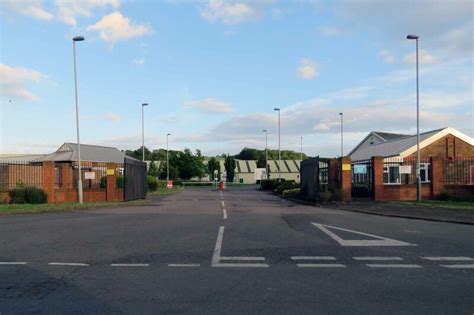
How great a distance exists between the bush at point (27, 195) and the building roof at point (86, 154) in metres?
25.4

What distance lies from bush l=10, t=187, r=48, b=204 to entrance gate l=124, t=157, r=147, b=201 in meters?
5.10

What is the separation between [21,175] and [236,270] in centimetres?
2360

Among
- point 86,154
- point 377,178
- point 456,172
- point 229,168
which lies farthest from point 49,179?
point 229,168

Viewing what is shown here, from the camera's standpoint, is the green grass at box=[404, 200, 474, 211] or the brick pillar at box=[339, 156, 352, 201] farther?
the brick pillar at box=[339, 156, 352, 201]

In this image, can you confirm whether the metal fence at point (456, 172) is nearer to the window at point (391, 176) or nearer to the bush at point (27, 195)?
the window at point (391, 176)

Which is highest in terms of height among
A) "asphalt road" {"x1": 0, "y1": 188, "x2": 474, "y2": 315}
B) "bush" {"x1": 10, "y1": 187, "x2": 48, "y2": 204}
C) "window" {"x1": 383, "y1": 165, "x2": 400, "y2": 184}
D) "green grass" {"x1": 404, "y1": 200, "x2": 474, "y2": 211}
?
"window" {"x1": 383, "y1": 165, "x2": 400, "y2": 184}

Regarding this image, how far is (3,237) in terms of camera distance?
41.0ft

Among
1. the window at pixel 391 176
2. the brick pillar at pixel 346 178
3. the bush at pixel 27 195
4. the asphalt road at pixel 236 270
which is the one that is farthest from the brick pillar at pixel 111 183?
the window at pixel 391 176

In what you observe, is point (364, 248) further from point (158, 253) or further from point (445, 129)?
point (445, 129)

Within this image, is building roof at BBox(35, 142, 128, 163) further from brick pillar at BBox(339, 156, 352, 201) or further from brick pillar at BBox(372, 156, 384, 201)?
brick pillar at BBox(372, 156, 384, 201)

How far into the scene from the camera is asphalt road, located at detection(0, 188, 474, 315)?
20.4ft

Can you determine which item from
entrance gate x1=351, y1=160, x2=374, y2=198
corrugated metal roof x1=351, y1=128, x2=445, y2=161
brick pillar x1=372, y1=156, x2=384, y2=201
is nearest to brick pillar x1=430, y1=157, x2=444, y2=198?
brick pillar x1=372, y1=156, x2=384, y2=201

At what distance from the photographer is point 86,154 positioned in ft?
190

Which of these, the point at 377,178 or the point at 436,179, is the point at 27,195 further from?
the point at 436,179
